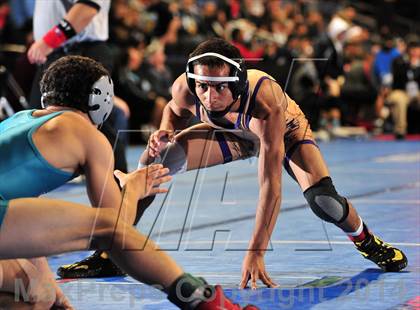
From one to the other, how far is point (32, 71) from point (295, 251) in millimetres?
5984

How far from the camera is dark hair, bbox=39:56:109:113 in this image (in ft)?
12.2

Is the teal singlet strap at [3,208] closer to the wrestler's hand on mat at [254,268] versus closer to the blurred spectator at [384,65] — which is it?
the wrestler's hand on mat at [254,268]

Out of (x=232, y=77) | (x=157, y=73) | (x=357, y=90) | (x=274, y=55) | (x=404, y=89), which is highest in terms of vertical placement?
(x=232, y=77)

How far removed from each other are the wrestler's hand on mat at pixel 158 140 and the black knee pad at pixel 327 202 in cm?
79

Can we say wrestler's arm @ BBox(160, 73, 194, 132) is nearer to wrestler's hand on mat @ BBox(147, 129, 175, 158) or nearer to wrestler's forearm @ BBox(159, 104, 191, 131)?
wrestler's forearm @ BBox(159, 104, 191, 131)

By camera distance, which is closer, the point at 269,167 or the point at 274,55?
the point at 269,167

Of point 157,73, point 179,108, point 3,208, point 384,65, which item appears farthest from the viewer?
point 384,65

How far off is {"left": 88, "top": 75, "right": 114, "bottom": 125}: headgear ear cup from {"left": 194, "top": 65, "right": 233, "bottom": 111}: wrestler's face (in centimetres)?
94

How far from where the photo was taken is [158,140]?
4.92 m

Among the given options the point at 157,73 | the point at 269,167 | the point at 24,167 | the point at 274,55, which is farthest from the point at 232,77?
the point at 274,55

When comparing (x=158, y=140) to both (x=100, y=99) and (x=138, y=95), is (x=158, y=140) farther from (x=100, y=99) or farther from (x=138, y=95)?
(x=138, y=95)

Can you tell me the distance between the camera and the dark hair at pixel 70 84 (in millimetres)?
3707

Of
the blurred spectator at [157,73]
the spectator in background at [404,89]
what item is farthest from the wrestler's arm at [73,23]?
the spectator in background at [404,89]

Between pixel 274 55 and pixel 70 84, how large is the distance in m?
13.4
